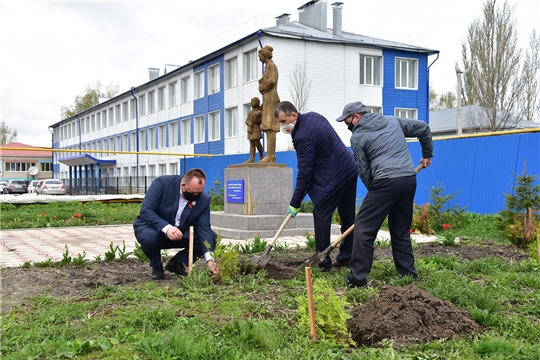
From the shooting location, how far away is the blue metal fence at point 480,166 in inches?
496

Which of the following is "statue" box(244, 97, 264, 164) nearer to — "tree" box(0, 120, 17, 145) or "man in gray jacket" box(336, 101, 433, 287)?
"man in gray jacket" box(336, 101, 433, 287)

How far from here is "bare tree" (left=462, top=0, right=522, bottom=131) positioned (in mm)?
28344

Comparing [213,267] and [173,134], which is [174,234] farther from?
[173,134]

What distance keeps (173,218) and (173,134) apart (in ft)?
109

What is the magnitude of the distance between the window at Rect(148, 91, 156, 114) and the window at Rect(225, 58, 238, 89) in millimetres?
11829

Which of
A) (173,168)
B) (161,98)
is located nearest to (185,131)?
(173,168)

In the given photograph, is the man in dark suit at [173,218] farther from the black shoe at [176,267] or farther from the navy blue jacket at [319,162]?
the navy blue jacket at [319,162]

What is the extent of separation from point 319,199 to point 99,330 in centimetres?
303

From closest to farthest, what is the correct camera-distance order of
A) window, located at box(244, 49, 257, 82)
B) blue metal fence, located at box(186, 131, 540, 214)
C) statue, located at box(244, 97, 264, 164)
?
statue, located at box(244, 97, 264, 164) → blue metal fence, located at box(186, 131, 540, 214) → window, located at box(244, 49, 257, 82)

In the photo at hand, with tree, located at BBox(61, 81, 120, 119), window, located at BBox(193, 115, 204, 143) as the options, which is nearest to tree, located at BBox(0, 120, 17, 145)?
tree, located at BBox(61, 81, 120, 119)

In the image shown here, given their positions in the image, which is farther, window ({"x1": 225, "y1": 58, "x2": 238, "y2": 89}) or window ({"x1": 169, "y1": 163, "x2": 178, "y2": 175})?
window ({"x1": 169, "y1": 163, "x2": 178, "y2": 175})

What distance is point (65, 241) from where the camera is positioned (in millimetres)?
9805

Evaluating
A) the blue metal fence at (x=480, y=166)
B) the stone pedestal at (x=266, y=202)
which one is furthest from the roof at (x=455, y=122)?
the stone pedestal at (x=266, y=202)

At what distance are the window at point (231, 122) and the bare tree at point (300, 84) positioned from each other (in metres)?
4.28
